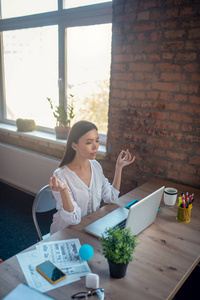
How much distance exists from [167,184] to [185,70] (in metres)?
0.91

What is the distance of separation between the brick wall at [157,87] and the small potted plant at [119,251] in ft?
4.32

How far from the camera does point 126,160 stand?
204 cm

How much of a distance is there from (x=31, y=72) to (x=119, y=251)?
10.1ft

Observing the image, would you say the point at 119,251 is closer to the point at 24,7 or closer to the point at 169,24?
the point at 169,24

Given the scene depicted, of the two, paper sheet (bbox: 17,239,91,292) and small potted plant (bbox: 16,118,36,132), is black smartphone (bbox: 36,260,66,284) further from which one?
small potted plant (bbox: 16,118,36,132)

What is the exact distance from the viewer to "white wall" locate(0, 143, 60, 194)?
11.2ft

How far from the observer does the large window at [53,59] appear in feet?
9.75

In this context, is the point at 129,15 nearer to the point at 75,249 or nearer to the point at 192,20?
the point at 192,20

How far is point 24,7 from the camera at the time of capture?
139 inches

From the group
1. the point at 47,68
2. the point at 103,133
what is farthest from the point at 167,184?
the point at 47,68

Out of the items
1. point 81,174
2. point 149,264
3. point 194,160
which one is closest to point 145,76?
point 194,160

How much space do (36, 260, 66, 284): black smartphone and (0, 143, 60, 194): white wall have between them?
2.04 metres

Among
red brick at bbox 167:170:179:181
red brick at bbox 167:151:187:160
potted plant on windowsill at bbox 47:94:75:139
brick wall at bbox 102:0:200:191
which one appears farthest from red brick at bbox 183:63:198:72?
potted plant on windowsill at bbox 47:94:75:139

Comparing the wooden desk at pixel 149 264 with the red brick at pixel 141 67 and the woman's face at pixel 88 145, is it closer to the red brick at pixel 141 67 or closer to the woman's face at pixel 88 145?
the woman's face at pixel 88 145
